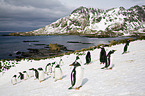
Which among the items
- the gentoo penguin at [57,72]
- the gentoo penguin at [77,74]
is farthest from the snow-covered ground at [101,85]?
the gentoo penguin at [77,74]

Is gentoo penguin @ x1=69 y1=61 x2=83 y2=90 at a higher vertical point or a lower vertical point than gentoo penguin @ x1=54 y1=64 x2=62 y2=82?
higher

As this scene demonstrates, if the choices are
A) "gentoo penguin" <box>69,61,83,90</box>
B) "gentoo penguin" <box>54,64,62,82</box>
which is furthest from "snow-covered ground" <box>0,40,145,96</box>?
"gentoo penguin" <box>69,61,83,90</box>

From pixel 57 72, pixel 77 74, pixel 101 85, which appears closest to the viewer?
pixel 77 74

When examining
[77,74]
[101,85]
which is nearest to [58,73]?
[77,74]

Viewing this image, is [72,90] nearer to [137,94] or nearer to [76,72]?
[76,72]

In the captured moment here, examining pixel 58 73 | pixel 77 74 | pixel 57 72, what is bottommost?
pixel 58 73

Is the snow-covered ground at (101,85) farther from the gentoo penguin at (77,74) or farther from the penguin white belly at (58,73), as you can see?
the gentoo penguin at (77,74)

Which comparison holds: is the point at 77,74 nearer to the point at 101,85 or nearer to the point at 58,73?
the point at 101,85

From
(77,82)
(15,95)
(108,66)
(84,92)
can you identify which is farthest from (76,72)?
(15,95)

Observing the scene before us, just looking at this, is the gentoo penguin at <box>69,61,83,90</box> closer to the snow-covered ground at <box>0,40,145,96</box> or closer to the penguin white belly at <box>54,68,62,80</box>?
the snow-covered ground at <box>0,40,145,96</box>

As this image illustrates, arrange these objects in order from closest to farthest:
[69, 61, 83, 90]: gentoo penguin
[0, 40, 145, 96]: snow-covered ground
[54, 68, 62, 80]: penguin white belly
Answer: [0, 40, 145, 96]: snow-covered ground, [69, 61, 83, 90]: gentoo penguin, [54, 68, 62, 80]: penguin white belly

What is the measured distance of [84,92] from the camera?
5.21m

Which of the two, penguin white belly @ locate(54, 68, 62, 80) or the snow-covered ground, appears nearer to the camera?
the snow-covered ground

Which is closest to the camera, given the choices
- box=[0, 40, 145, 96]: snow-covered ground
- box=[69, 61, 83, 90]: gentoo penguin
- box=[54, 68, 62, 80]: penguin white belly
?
box=[0, 40, 145, 96]: snow-covered ground
